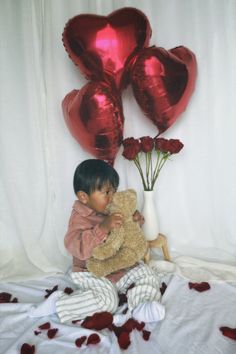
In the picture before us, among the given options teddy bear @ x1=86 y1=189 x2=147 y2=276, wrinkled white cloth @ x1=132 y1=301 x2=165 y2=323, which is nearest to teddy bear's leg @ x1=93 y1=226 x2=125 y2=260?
teddy bear @ x1=86 y1=189 x2=147 y2=276

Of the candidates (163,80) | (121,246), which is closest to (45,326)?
(121,246)

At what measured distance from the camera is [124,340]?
0.97m

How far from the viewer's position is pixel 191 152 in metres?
1.49

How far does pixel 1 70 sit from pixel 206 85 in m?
0.92

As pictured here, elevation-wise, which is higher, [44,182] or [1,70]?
[1,70]

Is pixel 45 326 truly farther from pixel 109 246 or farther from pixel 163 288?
pixel 163 288

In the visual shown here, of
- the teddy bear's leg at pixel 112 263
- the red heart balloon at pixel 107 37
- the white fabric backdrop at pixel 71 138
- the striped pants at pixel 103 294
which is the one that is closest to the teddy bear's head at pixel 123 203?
the teddy bear's leg at pixel 112 263

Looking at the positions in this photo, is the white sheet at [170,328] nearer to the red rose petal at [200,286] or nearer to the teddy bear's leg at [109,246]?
the red rose petal at [200,286]

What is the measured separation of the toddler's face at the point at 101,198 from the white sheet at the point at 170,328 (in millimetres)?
412

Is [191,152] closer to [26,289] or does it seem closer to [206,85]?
[206,85]

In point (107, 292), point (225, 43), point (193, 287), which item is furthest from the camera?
point (225, 43)

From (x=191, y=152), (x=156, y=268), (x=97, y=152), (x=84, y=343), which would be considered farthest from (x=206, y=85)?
Result: (x=84, y=343)

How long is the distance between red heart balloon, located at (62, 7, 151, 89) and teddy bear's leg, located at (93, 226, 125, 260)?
62 cm

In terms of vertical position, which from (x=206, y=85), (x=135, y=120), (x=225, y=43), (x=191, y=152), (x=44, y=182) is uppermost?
(x=225, y=43)
